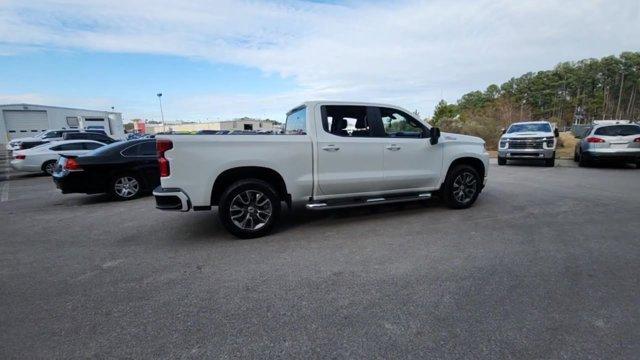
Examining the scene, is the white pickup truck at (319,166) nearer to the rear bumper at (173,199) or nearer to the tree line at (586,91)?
the rear bumper at (173,199)

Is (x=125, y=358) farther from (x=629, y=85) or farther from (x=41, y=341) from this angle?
(x=629, y=85)

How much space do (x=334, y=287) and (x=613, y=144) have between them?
12.8 meters

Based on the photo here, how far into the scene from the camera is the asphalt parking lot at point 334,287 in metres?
2.41

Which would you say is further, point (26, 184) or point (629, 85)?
point (629, 85)

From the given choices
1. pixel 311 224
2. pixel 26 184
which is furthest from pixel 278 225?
pixel 26 184

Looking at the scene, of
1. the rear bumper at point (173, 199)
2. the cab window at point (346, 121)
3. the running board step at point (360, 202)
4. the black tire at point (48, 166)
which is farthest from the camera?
the black tire at point (48, 166)

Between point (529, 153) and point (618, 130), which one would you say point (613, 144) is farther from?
point (529, 153)

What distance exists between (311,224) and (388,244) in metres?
1.45

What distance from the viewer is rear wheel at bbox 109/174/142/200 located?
777cm

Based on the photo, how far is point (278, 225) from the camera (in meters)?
5.35

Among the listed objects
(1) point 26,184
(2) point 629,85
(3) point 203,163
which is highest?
(2) point 629,85

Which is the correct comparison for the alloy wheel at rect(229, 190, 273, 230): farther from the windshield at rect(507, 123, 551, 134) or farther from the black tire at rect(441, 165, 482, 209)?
the windshield at rect(507, 123, 551, 134)

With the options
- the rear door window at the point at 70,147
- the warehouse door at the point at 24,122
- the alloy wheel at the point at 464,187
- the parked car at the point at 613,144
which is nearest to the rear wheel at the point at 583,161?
the parked car at the point at 613,144

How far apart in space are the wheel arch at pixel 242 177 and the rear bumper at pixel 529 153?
1130 cm
